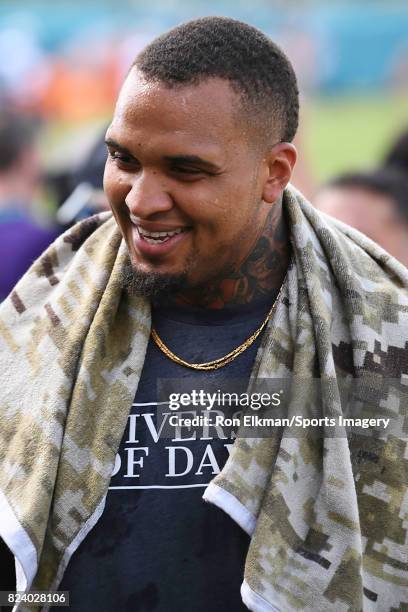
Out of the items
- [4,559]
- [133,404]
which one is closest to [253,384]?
[133,404]

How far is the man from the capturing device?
2.41m

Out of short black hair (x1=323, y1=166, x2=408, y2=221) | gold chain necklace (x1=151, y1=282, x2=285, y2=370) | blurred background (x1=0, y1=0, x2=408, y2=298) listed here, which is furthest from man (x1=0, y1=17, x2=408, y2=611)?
blurred background (x1=0, y1=0, x2=408, y2=298)

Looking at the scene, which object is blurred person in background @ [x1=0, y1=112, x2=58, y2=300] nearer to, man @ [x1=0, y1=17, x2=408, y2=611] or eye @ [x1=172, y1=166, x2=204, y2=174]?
man @ [x1=0, y1=17, x2=408, y2=611]

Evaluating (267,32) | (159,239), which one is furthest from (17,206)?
(267,32)

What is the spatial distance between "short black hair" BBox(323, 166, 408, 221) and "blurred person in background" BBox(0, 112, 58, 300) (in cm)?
137

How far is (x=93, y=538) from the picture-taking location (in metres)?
2.49

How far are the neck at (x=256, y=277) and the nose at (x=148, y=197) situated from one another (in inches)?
11.8

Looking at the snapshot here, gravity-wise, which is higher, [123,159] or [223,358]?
[123,159]

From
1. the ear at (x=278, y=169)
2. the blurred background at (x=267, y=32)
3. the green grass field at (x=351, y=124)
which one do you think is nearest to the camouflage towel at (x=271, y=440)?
the ear at (x=278, y=169)

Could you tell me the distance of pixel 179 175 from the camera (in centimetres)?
243

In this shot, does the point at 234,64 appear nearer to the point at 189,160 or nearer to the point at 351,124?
the point at 189,160

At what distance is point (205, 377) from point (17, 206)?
3057 millimetres

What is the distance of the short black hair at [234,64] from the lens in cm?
243

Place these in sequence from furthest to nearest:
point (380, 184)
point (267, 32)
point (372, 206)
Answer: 1. point (267, 32)
2. point (380, 184)
3. point (372, 206)
